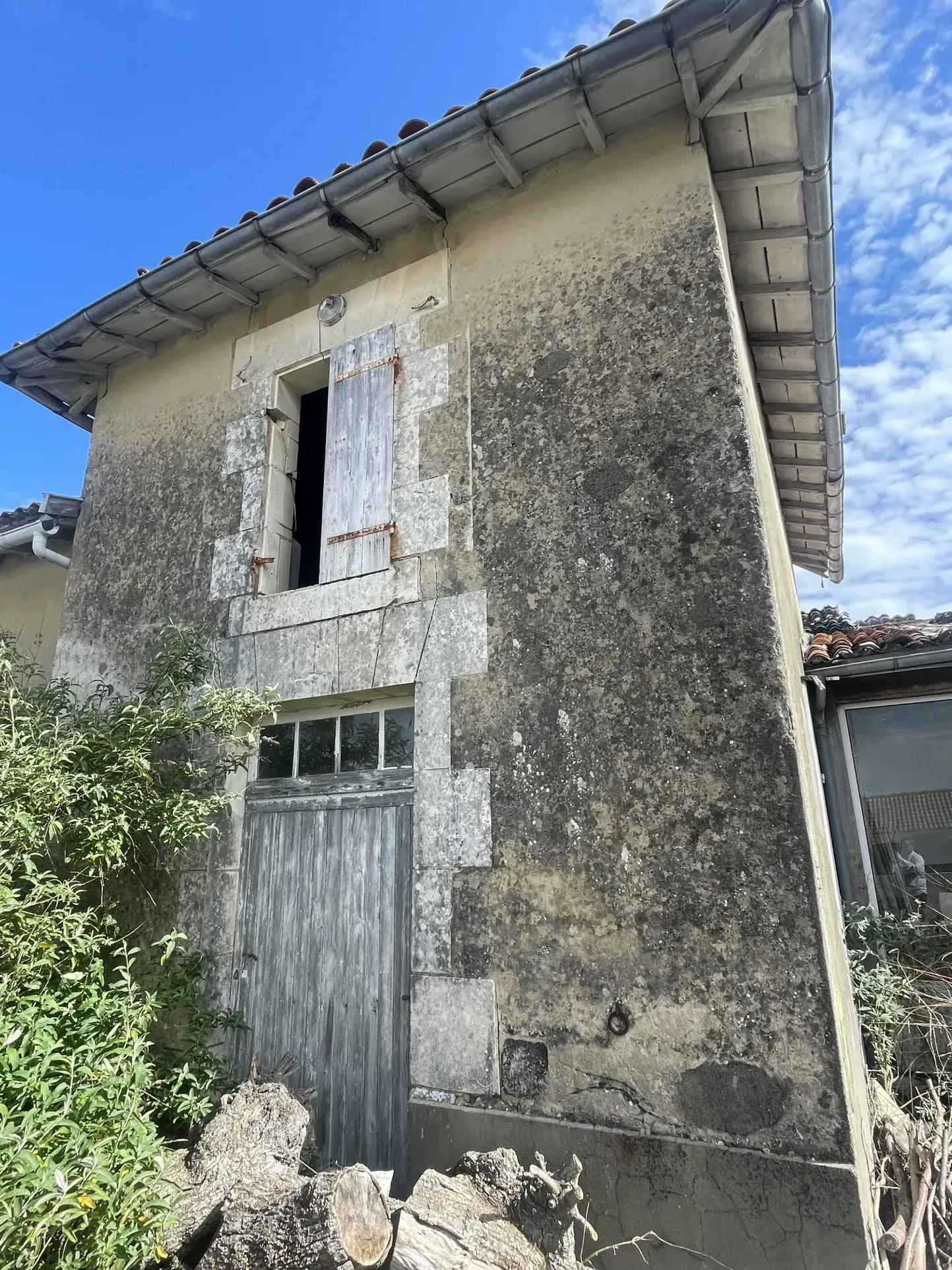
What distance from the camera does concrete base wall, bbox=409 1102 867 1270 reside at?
7.83 feet

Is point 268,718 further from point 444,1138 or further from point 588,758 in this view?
point 444,1138

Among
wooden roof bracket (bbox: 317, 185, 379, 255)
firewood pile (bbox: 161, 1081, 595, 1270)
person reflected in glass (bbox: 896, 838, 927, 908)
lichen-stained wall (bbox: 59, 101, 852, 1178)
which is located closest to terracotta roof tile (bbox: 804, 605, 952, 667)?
person reflected in glass (bbox: 896, 838, 927, 908)

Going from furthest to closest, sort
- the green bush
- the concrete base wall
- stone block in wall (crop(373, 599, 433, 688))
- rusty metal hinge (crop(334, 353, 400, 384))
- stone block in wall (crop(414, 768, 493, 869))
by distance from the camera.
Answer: rusty metal hinge (crop(334, 353, 400, 384)) < stone block in wall (crop(373, 599, 433, 688)) < stone block in wall (crop(414, 768, 493, 869)) < the concrete base wall < the green bush

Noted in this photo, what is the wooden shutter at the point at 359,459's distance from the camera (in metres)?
4.08

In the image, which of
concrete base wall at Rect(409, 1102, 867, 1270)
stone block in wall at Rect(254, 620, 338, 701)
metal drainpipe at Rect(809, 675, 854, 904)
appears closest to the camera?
concrete base wall at Rect(409, 1102, 867, 1270)

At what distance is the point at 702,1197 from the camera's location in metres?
2.56

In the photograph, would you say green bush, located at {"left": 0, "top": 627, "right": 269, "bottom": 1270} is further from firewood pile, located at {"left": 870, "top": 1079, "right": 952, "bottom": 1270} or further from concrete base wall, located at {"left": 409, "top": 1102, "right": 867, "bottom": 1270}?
firewood pile, located at {"left": 870, "top": 1079, "right": 952, "bottom": 1270}

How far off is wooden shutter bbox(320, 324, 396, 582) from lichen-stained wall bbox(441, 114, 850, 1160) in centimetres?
61

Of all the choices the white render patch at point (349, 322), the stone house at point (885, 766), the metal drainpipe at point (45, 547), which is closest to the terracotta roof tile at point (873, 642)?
the stone house at point (885, 766)

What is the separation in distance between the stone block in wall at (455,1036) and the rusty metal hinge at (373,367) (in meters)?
3.21

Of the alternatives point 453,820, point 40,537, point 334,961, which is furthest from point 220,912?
point 40,537

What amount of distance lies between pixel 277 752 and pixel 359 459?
1.73 metres

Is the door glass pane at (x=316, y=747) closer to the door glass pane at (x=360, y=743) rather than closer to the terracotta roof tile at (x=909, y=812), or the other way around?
the door glass pane at (x=360, y=743)

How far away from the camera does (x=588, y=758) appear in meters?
3.14
